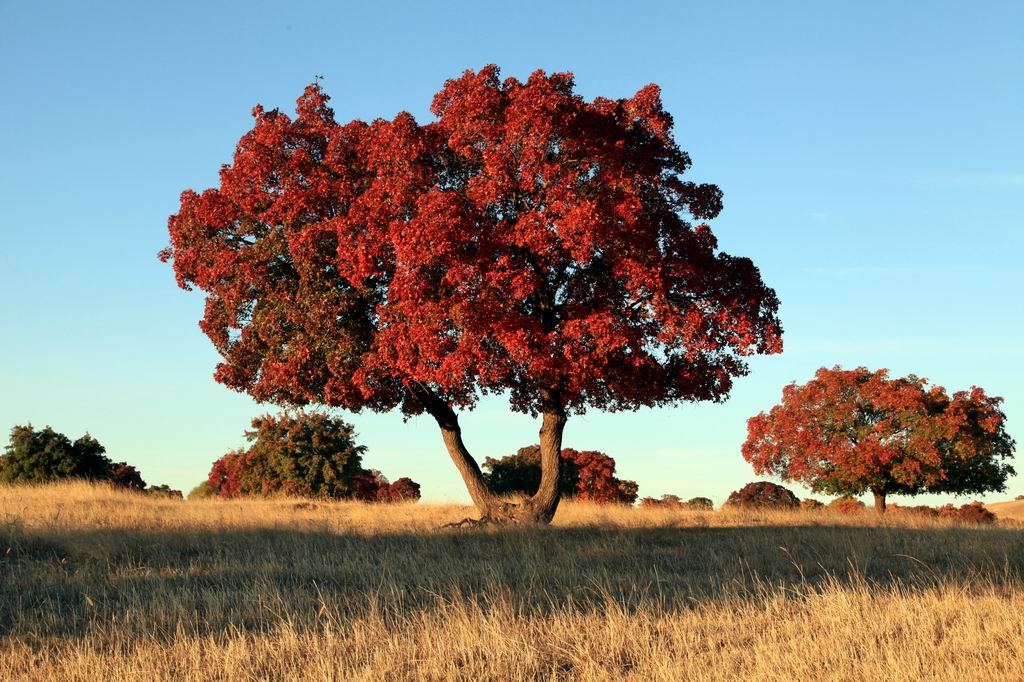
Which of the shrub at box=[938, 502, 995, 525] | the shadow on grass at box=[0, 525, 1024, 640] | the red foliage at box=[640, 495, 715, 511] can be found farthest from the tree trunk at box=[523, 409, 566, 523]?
the shrub at box=[938, 502, 995, 525]

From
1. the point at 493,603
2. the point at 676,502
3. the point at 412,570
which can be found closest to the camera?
the point at 493,603

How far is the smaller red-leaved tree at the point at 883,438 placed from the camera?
41.2 m

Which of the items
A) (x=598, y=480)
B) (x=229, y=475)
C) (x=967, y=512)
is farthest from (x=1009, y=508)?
(x=229, y=475)

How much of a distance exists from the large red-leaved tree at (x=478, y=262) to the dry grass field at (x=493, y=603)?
3911 millimetres

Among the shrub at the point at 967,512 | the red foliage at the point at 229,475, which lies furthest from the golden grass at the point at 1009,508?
the red foliage at the point at 229,475

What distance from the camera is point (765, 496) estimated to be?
1688 inches

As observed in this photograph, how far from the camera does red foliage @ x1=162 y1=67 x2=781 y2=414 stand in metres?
20.9

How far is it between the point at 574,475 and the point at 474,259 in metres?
27.1

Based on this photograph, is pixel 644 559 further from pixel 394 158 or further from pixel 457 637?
pixel 394 158

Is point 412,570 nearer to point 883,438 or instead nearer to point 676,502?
point 676,502

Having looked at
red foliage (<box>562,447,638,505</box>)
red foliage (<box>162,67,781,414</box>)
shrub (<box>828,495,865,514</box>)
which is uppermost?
red foliage (<box>162,67,781,414</box>)

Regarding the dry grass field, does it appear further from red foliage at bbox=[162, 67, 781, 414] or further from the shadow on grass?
red foliage at bbox=[162, 67, 781, 414]

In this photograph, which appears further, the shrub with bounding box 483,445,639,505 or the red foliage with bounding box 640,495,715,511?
the shrub with bounding box 483,445,639,505

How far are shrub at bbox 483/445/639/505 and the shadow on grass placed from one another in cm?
2226
